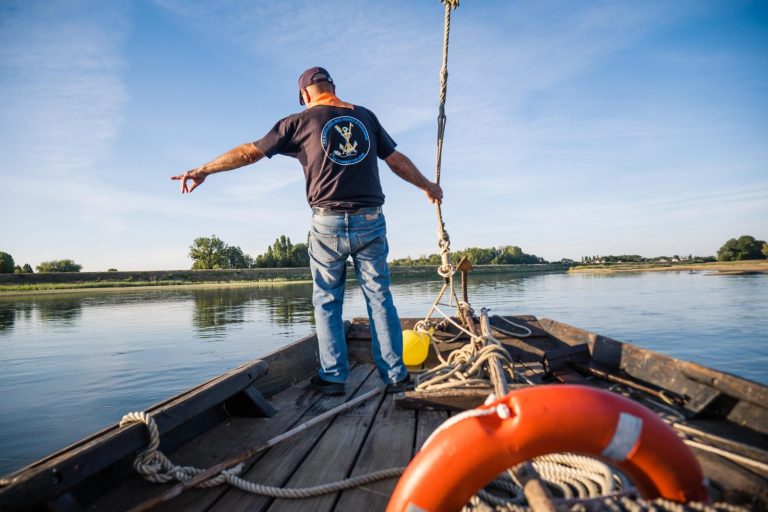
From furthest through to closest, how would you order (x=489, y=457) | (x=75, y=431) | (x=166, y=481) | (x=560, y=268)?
1. (x=560, y=268)
2. (x=75, y=431)
3. (x=166, y=481)
4. (x=489, y=457)

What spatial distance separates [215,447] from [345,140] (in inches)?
81.9

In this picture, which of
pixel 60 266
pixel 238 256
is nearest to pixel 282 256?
pixel 238 256

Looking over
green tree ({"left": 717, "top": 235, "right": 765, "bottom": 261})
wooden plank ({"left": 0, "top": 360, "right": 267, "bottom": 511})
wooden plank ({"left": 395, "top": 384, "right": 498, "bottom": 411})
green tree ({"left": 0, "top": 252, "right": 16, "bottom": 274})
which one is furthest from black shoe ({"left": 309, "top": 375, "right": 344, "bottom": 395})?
green tree ({"left": 0, "top": 252, "right": 16, "bottom": 274})

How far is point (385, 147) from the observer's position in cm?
321

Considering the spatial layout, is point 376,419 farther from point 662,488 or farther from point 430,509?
point 662,488

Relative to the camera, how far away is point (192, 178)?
9.81 feet

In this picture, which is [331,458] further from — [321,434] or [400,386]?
[400,386]

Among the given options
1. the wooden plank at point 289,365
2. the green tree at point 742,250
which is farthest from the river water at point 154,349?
the green tree at point 742,250

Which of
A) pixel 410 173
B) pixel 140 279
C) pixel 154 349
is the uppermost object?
pixel 410 173

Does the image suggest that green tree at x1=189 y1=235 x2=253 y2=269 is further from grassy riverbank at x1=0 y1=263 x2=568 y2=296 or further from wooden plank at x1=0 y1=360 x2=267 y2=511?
wooden plank at x1=0 y1=360 x2=267 y2=511

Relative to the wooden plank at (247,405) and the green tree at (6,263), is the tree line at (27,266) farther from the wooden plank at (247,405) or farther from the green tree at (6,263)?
the wooden plank at (247,405)

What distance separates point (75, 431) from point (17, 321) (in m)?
15.5

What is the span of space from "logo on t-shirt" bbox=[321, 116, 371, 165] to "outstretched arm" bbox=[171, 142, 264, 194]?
1.65 feet

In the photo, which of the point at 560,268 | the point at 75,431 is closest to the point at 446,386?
the point at 75,431
